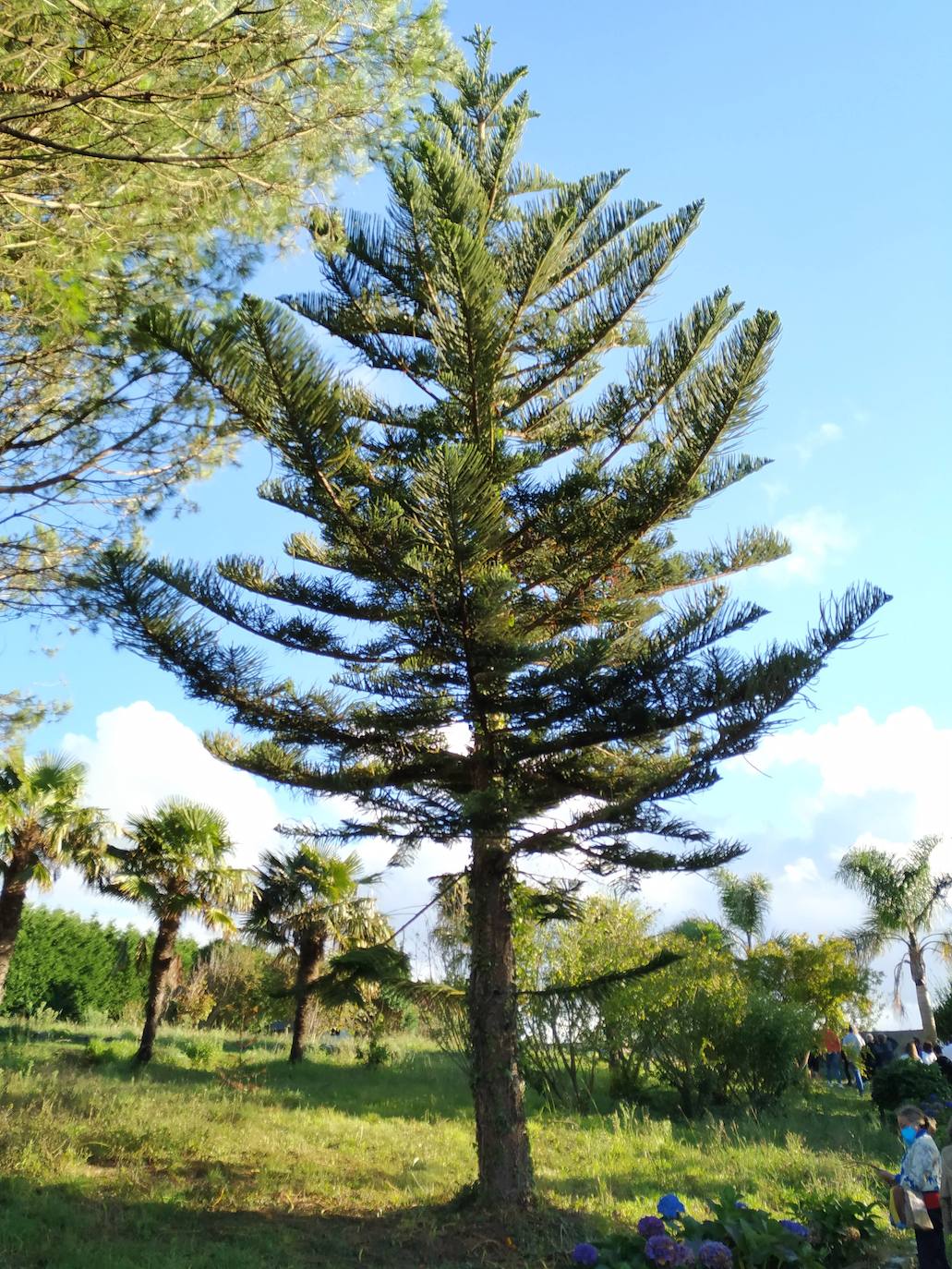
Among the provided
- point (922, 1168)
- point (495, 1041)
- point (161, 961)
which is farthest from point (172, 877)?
point (922, 1168)

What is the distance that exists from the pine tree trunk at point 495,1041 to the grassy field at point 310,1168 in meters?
0.24

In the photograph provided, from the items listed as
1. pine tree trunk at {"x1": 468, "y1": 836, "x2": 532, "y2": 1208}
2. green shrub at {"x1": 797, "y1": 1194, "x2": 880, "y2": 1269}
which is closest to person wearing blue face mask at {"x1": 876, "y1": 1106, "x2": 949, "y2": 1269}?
green shrub at {"x1": 797, "y1": 1194, "x2": 880, "y2": 1269}

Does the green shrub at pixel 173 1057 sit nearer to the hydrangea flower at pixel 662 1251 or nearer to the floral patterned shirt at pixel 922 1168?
the hydrangea flower at pixel 662 1251

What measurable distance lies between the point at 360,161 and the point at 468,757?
4.30 meters

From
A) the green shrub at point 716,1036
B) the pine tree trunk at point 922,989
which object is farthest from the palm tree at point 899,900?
the green shrub at point 716,1036

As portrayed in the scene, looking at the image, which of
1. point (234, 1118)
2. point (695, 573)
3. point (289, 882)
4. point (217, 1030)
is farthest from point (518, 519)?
point (217, 1030)

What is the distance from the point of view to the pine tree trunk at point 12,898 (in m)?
10.4

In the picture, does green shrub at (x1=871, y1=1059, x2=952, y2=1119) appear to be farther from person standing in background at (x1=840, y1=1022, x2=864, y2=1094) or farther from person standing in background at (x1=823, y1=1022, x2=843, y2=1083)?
person standing in background at (x1=823, y1=1022, x2=843, y2=1083)

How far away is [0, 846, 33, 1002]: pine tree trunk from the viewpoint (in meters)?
10.4

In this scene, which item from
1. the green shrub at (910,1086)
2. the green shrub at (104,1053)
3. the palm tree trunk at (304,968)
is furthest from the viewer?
the palm tree trunk at (304,968)

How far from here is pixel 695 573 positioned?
7.39 metres

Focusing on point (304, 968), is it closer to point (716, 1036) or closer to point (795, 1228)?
point (716, 1036)

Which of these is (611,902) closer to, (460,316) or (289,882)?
(289,882)

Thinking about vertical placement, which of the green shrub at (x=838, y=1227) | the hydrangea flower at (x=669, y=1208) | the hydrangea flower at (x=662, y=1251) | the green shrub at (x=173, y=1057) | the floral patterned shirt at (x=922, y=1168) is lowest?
the green shrub at (x=838, y=1227)
